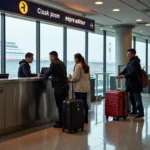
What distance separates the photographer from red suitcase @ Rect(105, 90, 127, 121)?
591 cm

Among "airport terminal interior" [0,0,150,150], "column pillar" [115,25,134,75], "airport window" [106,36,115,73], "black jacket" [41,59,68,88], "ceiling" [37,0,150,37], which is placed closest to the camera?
"airport terminal interior" [0,0,150,150]

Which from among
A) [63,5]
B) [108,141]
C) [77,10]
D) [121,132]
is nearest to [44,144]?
[108,141]

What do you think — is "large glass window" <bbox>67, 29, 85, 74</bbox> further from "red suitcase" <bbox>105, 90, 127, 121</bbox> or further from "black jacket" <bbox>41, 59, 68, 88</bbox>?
"black jacket" <bbox>41, 59, 68, 88</bbox>

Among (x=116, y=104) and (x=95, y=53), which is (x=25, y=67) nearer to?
(x=116, y=104)

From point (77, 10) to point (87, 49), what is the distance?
347 cm

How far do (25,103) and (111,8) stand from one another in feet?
12.8

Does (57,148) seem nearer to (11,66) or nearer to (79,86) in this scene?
(79,86)

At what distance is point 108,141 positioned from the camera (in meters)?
4.30

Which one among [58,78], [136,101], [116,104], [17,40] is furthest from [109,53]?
[58,78]

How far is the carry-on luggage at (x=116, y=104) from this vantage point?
5909mm

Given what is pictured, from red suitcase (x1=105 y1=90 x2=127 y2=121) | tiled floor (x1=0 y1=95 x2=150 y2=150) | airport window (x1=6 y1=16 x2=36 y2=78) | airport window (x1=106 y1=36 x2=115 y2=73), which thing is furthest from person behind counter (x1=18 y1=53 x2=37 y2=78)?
airport window (x1=106 y1=36 x2=115 y2=73)

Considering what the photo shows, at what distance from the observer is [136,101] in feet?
20.4

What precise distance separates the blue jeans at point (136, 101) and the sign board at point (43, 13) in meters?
1.92

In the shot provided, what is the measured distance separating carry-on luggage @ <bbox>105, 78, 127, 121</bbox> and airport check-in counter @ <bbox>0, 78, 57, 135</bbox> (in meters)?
1.21
